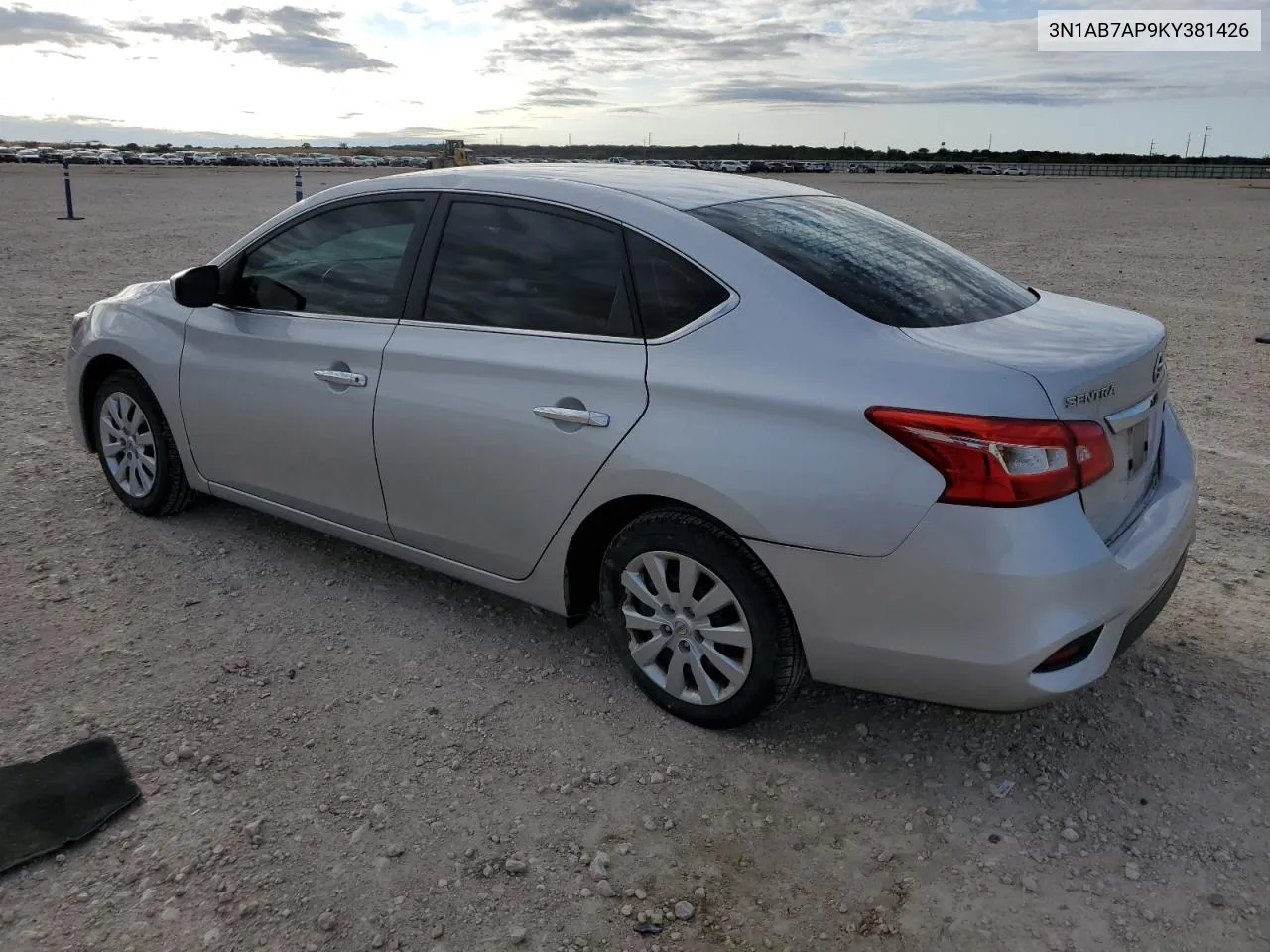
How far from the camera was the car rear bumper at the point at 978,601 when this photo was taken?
103 inches

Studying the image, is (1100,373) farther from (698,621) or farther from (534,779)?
(534,779)

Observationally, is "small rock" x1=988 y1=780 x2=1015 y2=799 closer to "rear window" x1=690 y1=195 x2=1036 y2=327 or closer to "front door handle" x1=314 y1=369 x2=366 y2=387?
"rear window" x1=690 y1=195 x2=1036 y2=327

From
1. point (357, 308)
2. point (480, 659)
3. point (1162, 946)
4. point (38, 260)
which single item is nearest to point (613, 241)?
point (357, 308)

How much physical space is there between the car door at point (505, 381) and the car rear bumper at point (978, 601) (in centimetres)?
75

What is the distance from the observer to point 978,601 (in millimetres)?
2658

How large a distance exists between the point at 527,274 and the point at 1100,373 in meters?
1.84

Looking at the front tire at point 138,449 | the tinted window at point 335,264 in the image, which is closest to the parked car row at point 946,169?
the front tire at point 138,449

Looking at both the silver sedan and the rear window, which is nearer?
the silver sedan

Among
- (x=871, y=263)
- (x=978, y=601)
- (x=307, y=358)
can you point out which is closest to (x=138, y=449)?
(x=307, y=358)

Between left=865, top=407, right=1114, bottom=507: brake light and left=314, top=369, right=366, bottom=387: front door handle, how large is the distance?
81.8 inches

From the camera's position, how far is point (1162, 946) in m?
2.44

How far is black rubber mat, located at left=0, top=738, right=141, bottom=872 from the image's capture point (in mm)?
2781

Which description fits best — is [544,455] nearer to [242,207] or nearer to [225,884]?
[225,884]

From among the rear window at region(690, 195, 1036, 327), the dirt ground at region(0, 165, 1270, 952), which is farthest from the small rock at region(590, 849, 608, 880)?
the rear window at region(690, 195, 1036, 327)
